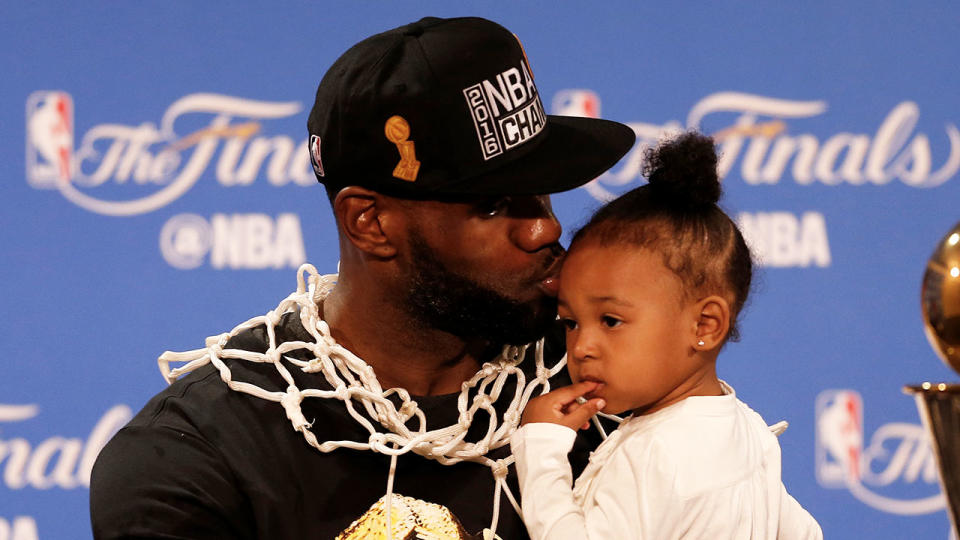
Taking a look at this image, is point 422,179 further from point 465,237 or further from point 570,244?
point 570,244

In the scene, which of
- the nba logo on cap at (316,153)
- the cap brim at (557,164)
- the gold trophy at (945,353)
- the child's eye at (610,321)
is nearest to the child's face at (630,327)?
the child's eye at (610,321)

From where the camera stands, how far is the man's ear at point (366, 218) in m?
1.39

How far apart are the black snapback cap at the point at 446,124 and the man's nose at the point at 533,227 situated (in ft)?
0.20

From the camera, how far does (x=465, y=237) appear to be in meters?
1.36

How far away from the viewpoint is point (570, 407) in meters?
1.26

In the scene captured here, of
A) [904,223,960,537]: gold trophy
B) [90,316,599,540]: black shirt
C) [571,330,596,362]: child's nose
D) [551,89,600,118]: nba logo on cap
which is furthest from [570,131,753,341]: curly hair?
[551,89,600,118]: nba logo on cap

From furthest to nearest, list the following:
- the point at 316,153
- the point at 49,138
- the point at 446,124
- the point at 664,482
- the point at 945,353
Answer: the point at 49,138, the point at 316,153, the point at 446,124, the point at 664,482, the point at 945,353

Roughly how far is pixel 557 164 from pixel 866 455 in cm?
151

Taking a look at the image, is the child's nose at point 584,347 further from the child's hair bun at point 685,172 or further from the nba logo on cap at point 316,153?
the nba logo on cap at point 316,153

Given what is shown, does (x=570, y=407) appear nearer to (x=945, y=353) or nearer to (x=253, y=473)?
(x=253, y=473)

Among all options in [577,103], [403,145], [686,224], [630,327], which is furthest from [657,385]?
[577,103]

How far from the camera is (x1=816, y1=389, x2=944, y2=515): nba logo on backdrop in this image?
252 centimetres

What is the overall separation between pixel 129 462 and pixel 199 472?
3.4 inches

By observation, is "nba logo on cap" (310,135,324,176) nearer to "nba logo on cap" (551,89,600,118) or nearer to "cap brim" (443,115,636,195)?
"cap brim" (443,115,636,195)
